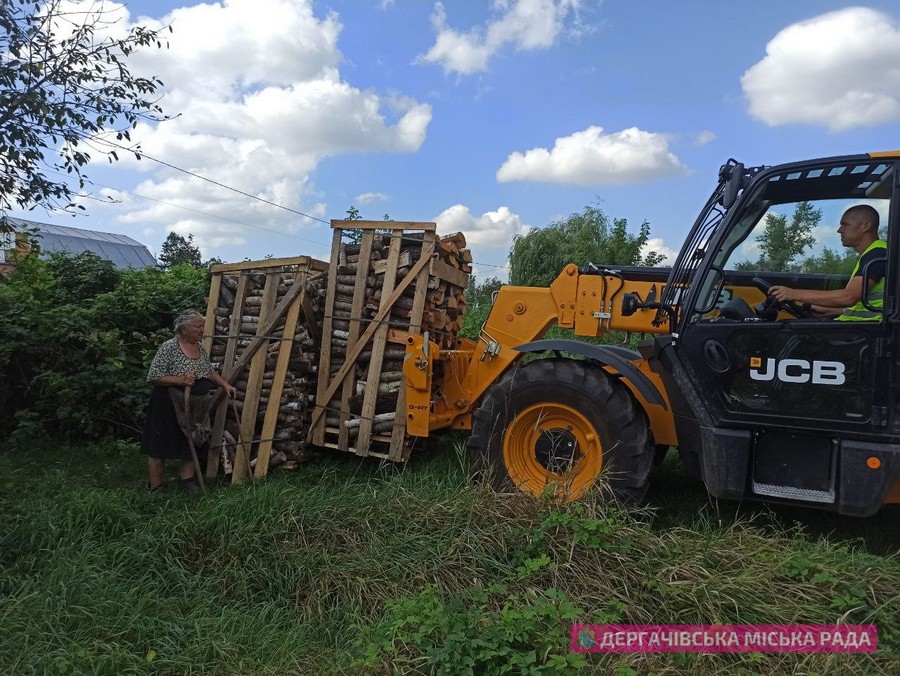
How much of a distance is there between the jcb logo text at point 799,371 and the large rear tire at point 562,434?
2.73 feet

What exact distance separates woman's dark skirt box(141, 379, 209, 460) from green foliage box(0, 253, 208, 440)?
173 centimetres

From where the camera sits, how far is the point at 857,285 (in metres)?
3.87

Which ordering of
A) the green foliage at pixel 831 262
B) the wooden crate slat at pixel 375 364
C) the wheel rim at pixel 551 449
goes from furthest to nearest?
1. the wooden crate slat at pixel 375 364
2. the wheel rim at pixel 551 449
3. the green foliage at pixel 831 262

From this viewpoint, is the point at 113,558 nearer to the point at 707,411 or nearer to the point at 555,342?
the point at 555,342

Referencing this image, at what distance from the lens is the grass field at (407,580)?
10.0ft

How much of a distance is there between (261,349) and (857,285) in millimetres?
4779

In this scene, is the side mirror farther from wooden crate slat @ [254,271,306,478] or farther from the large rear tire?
wooden crate slat @ [254,271,306,478]

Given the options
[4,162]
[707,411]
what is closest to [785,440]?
[707,411]

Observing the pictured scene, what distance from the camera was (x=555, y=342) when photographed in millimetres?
4781

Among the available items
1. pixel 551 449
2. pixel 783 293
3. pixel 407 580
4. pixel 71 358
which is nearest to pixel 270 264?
pixel 71 358

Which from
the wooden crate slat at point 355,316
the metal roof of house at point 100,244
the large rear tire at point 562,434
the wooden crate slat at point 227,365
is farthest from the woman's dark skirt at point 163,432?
the metal roof of house at point 100,244

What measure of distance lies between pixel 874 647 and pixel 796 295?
79.4 inches

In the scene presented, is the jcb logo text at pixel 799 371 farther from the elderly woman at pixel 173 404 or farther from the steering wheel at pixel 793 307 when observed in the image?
the elderly woman at pixel 173 404

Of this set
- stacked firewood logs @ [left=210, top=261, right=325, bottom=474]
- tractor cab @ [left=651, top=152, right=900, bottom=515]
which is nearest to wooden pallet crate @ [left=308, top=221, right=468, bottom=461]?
stacked firewood logs @ [left=210, top=261, right=325, bottom=474]
